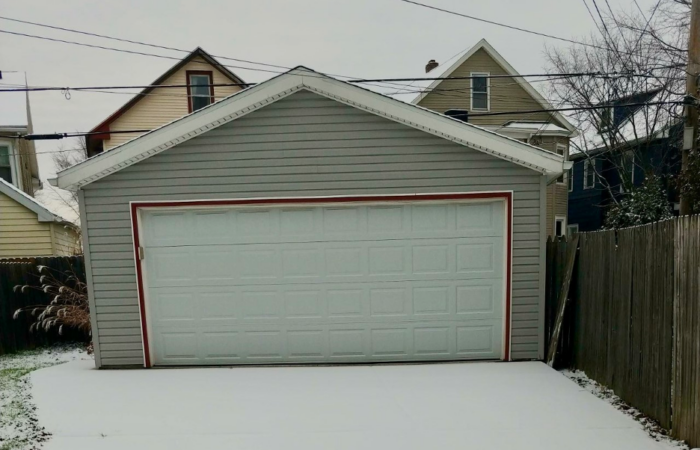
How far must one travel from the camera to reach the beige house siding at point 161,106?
552 inches

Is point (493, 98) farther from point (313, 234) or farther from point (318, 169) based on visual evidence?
point (313, 234)

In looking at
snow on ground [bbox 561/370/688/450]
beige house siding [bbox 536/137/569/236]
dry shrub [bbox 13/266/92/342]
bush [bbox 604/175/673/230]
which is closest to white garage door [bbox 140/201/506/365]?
snow on ground [bbox 561/370/688/450]

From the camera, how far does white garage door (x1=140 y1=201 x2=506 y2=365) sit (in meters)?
5.68

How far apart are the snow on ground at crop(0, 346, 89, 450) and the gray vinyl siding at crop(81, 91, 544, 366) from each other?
2.23 m

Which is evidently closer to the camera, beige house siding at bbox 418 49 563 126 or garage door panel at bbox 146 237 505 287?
garage door panel at bbox 146 237 505 287

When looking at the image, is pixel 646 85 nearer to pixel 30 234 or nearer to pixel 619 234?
pixel 619 234

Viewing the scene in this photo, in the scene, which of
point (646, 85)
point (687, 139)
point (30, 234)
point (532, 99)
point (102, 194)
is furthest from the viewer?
point (532, 99)

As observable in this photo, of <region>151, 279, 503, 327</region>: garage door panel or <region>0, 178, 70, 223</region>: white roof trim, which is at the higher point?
<region>0, 178, 70, 223</region>: white roof trim

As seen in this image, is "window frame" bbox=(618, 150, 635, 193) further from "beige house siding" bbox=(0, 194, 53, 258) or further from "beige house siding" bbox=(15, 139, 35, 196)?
"beige house siding" bbox=(15, 139, 35, 196)

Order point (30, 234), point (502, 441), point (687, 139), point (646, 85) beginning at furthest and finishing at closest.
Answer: point (646, 85) < point (30, 234) < point (687, 139) < point (502, 441)

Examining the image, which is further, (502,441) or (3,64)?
(3,64)

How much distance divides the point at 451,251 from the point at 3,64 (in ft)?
51.1

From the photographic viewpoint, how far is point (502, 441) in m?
3.65

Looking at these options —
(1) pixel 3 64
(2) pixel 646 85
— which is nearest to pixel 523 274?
(2) pixel 646 85
